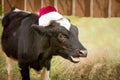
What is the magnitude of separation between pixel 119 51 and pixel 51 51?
57 centimetres

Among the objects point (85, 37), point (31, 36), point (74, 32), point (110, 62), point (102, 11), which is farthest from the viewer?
point (102, 11)

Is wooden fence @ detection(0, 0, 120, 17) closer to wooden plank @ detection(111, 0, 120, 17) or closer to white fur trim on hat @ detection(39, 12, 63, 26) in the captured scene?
wooden plank @ detection(111, 0, 120, 17)

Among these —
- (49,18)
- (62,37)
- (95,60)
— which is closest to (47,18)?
(49,18)

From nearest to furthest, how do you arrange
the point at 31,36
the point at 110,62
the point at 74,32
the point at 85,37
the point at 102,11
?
the point at 74,32, the point at 31,36, the point at 110,62, the point at 85,37, the point at 102,11

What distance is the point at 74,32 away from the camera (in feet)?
4.45

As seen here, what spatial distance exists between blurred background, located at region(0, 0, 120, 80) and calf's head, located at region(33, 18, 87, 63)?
1.31ft

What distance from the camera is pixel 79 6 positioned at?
223 centimetres

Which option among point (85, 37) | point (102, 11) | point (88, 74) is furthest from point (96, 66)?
point (102, 11)

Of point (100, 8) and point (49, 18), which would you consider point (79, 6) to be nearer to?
point (100, 8)

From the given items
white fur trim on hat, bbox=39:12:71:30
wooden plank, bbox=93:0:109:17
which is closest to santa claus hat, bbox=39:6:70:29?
white fur trim on hat, bbox=39:12:71:30

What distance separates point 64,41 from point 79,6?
93cm

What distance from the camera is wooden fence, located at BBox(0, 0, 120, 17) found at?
2.18 m

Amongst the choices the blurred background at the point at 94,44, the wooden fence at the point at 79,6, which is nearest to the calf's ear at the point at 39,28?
the blurred background at the point at 94,44

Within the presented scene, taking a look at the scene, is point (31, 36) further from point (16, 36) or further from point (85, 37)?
point (85, 37)
